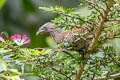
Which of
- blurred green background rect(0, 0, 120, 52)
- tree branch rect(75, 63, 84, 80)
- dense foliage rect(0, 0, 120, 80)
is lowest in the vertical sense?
tree branch rect(75, 63, 84, 80)

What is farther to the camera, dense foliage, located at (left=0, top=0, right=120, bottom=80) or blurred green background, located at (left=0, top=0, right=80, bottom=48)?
blurred green background, located at (left=0, top=0, right=80, bottom=48)

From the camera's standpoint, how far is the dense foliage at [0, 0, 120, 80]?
87 centimetres

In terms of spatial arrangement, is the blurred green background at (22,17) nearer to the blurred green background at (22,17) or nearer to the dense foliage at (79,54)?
the blurred green background at (22,17)

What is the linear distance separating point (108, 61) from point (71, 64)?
A: 0.13 metres

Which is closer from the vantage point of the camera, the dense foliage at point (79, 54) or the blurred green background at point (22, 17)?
the dense foliage at point (79, 54)

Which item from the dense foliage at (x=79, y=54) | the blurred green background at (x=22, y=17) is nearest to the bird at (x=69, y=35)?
the dense foliage at (x=79, y=54)

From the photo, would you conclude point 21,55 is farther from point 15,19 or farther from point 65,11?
point 15,19

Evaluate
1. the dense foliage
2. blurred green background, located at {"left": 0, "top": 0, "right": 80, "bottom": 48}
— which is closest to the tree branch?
the dense foliage

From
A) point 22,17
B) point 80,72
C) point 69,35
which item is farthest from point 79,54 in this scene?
point 22,17

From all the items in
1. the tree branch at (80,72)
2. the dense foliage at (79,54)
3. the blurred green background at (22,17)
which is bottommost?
the tree branch at (80,72)

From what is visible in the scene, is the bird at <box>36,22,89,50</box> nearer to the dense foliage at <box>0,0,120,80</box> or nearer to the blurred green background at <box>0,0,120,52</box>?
the dense foliage at <box>0,0,120,80</box>

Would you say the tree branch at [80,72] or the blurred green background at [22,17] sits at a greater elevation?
the blurred green background at [22,17]

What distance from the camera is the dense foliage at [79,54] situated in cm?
87

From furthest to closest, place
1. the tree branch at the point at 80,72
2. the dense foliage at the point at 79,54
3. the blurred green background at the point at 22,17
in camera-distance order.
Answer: the blurred green background at the point at 22,17
the tree branch at the point at 80,72
the dense foliage at the point at 79,54
